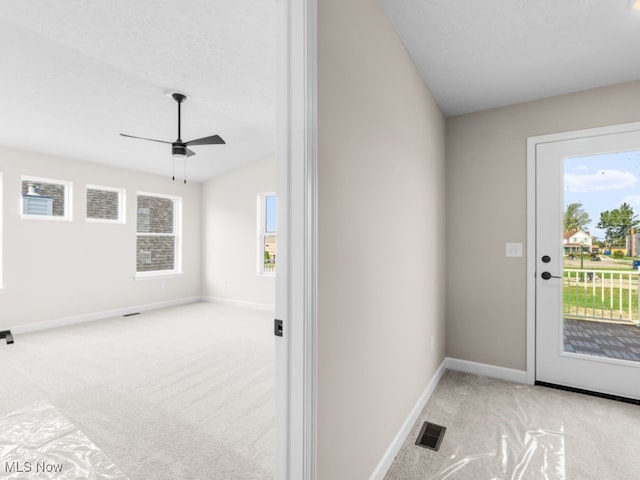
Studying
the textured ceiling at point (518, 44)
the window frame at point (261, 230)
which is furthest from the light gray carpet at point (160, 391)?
the textured ceiling at point (518, 44)

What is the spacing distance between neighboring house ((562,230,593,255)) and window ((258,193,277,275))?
173 inches

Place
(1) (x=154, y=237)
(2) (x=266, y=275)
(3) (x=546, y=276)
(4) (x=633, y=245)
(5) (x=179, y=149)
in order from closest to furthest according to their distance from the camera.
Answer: (4) (x=633, y=245) < (3) (x=546, y=276) < (5) (x=179, y=149) < (2) (x=266, y=275) < (1) (x=154, y=237)

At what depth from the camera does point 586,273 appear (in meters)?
2.54

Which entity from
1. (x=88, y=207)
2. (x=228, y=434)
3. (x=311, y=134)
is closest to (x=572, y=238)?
(x=311, y=134)

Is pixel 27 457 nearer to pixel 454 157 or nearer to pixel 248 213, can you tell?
pixel 454 157

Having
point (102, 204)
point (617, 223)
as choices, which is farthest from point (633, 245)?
point (102, 204)

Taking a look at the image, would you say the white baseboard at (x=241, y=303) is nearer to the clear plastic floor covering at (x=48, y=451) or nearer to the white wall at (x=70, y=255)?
the white wall at (x=70, y=255)

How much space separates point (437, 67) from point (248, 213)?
4375 millimetres

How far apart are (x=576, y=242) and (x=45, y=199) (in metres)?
6.36

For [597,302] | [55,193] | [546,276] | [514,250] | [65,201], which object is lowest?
[597,302]

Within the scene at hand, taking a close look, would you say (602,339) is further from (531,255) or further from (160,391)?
(160,391)

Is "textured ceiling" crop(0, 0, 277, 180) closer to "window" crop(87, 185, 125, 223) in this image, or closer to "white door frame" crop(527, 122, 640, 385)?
"window" crop(87, 185, 125, 223)

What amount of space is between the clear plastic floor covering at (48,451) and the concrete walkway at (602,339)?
331 centimetres

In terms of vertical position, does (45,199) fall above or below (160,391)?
above
